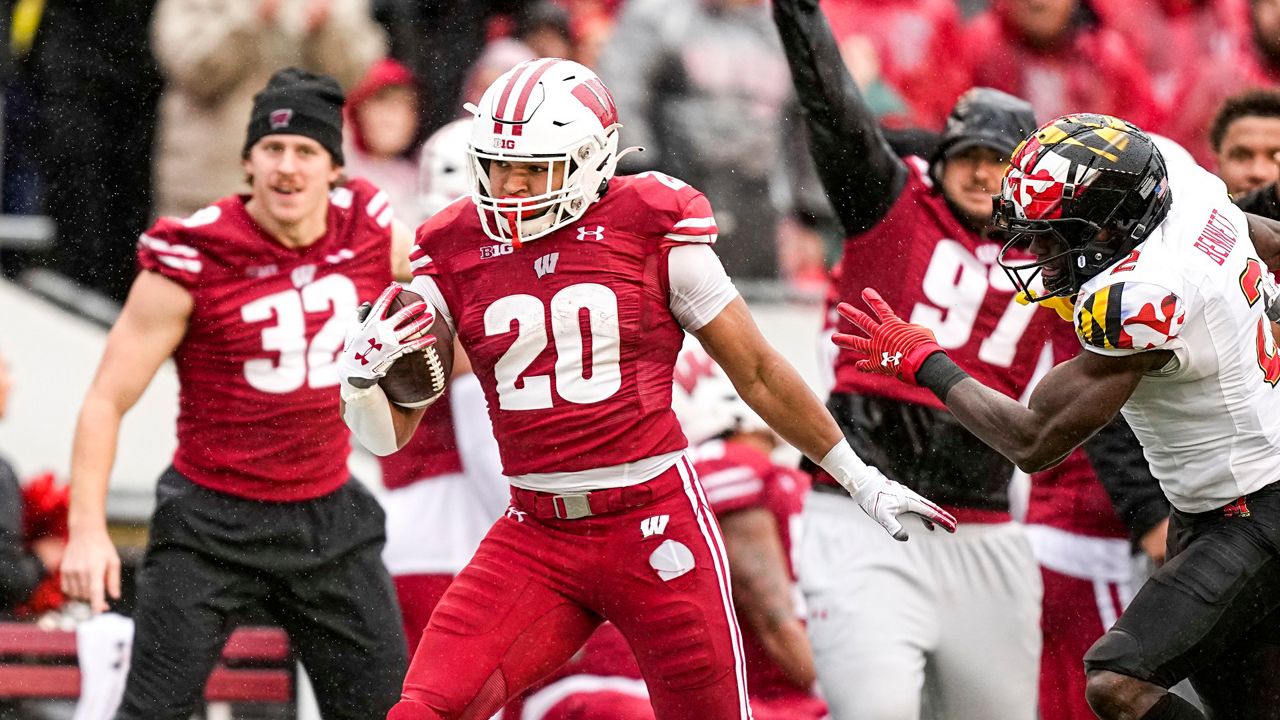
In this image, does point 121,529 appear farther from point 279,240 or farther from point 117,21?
point 279,240

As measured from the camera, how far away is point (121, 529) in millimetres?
7832

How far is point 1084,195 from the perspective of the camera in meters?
4.36

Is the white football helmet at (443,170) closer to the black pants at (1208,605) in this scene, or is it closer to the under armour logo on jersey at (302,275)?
the under armour logo on jersey at (302,275)

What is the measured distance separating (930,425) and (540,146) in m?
1.62

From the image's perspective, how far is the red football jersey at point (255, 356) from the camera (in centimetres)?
537

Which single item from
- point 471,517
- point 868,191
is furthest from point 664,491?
point 471,517

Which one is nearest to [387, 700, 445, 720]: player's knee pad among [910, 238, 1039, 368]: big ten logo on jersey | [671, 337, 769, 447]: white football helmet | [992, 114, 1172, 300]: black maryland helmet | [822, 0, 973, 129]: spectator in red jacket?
[992, 114, 1172, 300]: black maryland helmet

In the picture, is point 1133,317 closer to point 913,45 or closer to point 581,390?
point 581,390

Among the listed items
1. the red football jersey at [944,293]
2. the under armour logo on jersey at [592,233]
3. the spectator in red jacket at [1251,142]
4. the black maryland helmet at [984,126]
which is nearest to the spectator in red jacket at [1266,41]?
the spectator in red jacket at [1251,142]

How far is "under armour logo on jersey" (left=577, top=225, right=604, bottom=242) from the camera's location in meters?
4.46

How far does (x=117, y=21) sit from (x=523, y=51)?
1700 mm

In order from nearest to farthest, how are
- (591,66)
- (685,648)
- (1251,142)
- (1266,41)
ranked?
1. (685,648)
2. (1251,142)
3. (591,66)
4. (1266,41)

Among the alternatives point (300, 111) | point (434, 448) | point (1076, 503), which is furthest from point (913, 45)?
point (300, 111)

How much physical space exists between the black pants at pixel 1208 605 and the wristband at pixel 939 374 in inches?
26.6
